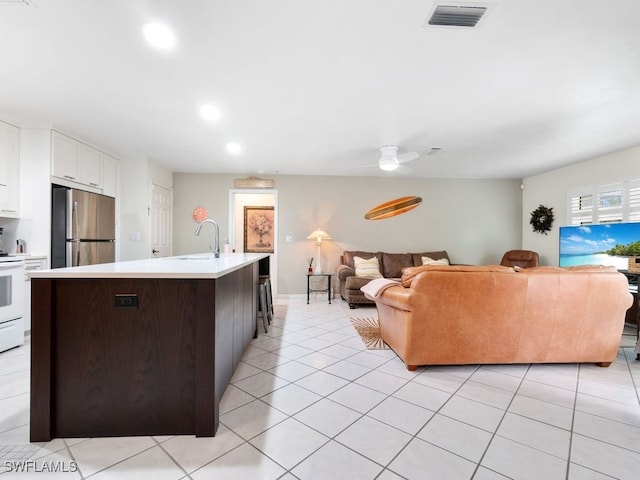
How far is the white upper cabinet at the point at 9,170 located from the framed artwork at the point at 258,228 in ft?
13.4

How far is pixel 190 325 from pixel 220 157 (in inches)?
150

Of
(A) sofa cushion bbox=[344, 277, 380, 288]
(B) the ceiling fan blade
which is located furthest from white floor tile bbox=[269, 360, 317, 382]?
(B) the ceiling fan blade

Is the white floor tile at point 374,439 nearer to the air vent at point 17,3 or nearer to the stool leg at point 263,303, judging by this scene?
the stool leg at point 263,303

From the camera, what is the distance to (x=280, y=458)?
5.04 ft

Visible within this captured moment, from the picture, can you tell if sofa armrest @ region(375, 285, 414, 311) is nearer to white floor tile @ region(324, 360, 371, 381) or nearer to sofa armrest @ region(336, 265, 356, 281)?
white floor tile @ region(324, 360, 371, 381)

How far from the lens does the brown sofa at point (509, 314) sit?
2.51 meters

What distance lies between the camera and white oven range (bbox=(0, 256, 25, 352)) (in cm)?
296

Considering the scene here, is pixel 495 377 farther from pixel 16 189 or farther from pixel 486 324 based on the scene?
pixel 16 189

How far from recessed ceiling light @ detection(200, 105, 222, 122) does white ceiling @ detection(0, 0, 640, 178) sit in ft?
0.26

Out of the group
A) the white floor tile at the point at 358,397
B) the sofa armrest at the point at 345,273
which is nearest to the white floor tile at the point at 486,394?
the white floor tile at the point at 358,397

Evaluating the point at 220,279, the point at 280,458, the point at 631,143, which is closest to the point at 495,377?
the point at 280,458

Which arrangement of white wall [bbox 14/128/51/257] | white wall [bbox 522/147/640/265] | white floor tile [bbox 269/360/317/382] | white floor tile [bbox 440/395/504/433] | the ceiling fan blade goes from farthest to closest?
1. white wall [bbox 522/147/640/265]
2. the ceiling fan blade
3. white wall [bbox 14/128/51/257]
4. white floor tile [bbox 269/360/317/382]
5. white floor tile [bbox 440/395/504/433]

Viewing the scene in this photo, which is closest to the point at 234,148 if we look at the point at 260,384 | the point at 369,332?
the point at 369,332

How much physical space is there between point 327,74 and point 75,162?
3669 millimetres
